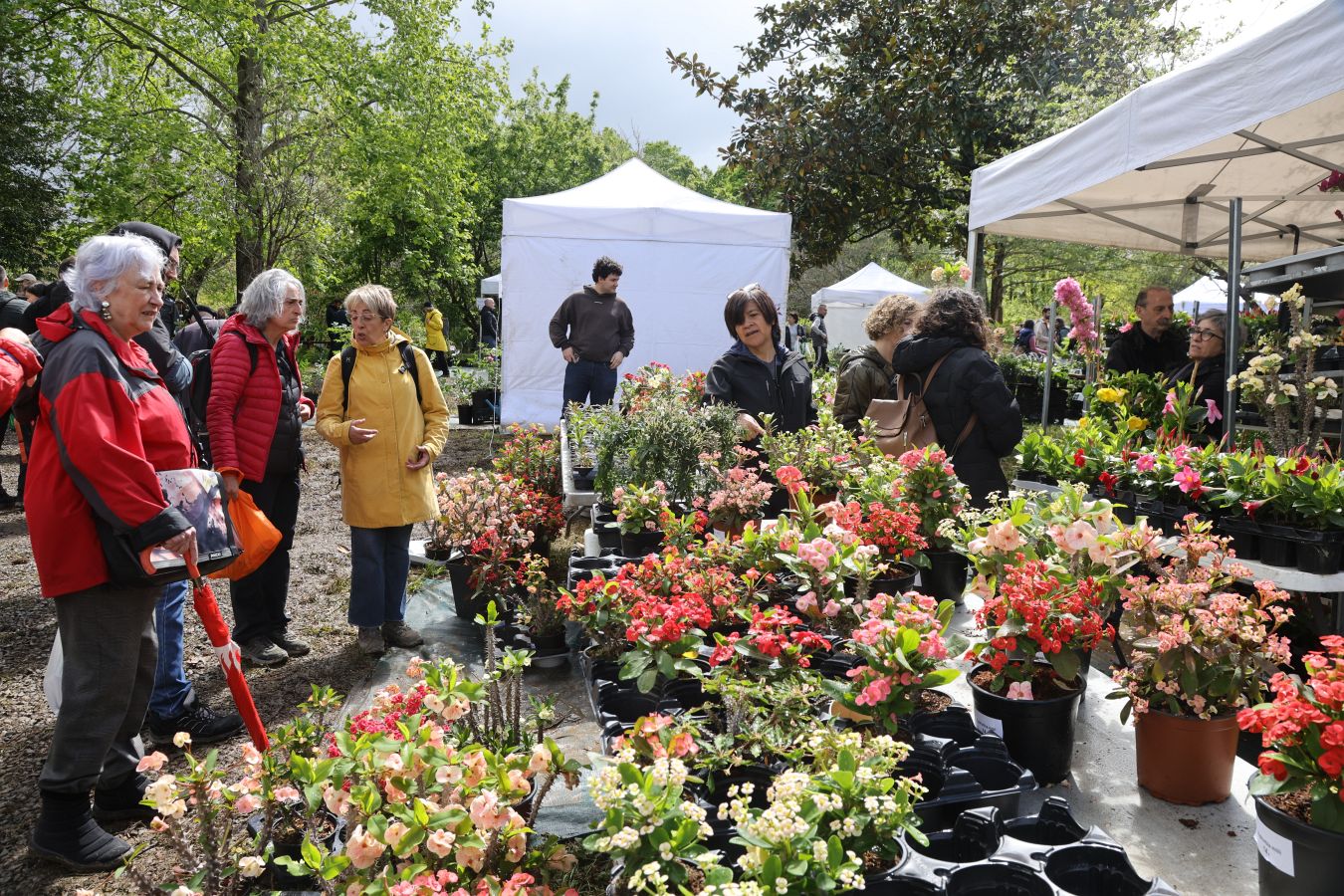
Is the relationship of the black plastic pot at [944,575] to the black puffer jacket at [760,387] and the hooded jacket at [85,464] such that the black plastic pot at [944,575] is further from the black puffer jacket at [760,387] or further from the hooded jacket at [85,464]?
the hooded jacket at [85,464]

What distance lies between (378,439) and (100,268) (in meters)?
1.63

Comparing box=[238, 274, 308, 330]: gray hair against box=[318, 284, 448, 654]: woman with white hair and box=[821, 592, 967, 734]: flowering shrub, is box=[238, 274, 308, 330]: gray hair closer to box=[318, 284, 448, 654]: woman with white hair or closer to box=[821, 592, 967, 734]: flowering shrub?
box=[318, 284, 448, 654]: woman with white hair

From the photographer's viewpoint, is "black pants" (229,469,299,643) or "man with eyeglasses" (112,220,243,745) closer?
"man with eyeglasses" (112,220,243,745)

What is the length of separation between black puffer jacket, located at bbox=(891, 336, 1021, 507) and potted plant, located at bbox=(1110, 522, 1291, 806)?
1546mm

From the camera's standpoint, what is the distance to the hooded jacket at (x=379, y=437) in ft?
13.0

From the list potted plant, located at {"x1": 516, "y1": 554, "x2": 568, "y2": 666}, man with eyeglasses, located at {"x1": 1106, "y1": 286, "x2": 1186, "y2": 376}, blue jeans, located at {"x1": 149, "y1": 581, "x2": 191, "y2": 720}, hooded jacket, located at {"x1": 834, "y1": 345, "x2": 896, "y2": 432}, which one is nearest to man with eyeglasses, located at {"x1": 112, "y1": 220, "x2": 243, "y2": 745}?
blue jeans, located at {"x1": 149, "y1": 581, "x2": 191, "y2": 720}

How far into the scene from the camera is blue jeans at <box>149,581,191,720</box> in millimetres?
3191

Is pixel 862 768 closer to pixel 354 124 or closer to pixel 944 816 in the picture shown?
pixel 944 816

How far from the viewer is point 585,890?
7.03ft

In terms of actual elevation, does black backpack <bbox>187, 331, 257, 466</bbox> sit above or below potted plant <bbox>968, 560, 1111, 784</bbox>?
above

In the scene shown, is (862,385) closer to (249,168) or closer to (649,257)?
(649,257)

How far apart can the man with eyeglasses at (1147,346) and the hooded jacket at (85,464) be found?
610cm

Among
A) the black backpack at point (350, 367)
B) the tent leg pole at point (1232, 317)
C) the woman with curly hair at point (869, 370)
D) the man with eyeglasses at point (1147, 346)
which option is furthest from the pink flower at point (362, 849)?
the man with eyeglasses at point (1147, 346)

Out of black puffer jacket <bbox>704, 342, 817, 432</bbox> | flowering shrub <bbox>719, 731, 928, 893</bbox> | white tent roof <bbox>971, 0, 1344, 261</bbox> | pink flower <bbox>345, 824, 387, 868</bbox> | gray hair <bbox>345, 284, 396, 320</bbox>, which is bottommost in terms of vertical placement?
pink flower <bbox>345, 824, 387, 868</bbox>
